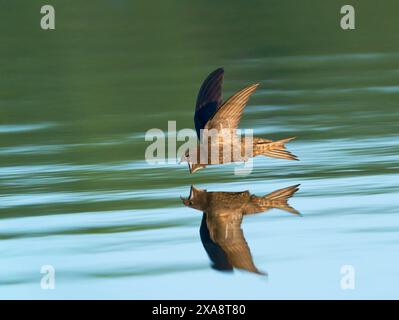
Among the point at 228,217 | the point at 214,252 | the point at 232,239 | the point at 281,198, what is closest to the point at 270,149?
the point at 281,198

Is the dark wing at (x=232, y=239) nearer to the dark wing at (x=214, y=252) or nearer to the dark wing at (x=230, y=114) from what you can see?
the dark wing at (x=214, y=252)

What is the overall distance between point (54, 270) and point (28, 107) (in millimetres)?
6280

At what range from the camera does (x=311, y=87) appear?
531 inches

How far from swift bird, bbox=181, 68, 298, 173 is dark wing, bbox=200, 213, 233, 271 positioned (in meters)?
0.93

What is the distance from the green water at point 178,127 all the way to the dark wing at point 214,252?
0.07 m

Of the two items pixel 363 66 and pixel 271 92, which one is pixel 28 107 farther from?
pixel 363 66

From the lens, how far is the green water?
7250 mm

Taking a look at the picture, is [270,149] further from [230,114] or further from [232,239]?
[232,239]

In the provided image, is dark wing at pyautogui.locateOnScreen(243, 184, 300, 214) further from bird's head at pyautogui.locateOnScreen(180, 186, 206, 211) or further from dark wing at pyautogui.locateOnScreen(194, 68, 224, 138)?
dark wing at pyautogui.locateOnScreen(194, 68, 224, 138)

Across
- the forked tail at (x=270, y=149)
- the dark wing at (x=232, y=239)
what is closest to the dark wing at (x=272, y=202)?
the dark wing at (x=232, y=239)

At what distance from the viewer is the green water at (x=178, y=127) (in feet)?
23.8

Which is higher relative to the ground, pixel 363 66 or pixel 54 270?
pixel 363 66

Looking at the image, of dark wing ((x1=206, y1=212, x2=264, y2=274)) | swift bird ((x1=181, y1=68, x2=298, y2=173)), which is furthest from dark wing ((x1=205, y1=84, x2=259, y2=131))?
dark wing ((x1=206, y1=212, x2=264, y2=274))

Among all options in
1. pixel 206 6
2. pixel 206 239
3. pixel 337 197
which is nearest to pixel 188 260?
pixel 206 239
